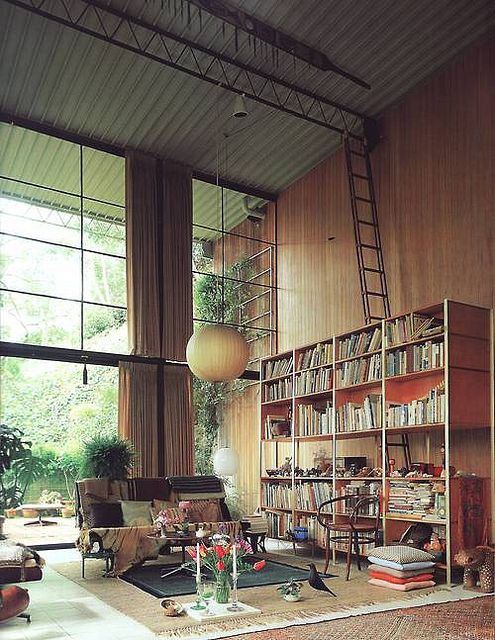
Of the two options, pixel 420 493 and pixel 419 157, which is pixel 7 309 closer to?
pixel 419 157

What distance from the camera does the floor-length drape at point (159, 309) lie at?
10.5 meters

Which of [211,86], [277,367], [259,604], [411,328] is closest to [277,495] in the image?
[277,367]

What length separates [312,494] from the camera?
29.2 ft

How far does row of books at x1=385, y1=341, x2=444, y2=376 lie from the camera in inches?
285

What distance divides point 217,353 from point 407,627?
3.36m

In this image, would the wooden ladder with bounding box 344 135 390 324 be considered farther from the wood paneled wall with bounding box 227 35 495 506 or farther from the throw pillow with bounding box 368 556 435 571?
the throw pillow with bounding box 368 556 435 571

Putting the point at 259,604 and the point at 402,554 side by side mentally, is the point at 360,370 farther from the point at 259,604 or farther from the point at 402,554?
the point at 259,604

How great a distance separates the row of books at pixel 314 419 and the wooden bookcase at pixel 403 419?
1 cm

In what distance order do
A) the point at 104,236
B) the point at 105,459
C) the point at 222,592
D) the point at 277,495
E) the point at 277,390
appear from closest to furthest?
the point at 222,592
the point at 105,459
the point at 277,495
the point at 277,390
the point at 104,236

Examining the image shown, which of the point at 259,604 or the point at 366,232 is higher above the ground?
the point at 366,232

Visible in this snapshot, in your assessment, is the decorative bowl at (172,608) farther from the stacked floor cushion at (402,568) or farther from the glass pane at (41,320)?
the glass pane at (41,320)

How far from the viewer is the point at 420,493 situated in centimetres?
721

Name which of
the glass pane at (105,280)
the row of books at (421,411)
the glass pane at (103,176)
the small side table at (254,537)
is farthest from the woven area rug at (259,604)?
the glass pane at (105,280)

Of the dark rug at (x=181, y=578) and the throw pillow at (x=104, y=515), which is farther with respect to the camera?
the throw pillow at (x=104, y=515)
